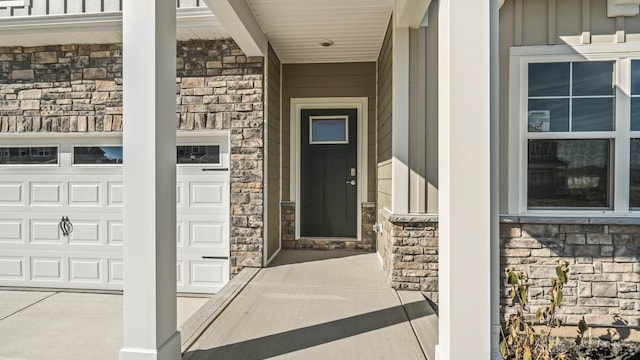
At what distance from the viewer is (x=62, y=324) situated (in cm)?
308

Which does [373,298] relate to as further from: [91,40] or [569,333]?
[91,40]

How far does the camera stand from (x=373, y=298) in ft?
10.6

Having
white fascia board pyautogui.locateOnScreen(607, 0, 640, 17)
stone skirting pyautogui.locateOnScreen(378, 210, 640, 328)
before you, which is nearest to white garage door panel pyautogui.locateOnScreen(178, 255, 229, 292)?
stone skirting pyautogui.locateOnScreen(378, 210, 640, 328)

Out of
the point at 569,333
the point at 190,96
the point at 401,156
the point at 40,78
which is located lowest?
the point at 569,333

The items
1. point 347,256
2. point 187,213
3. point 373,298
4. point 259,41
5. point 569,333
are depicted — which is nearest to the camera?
point 373,298

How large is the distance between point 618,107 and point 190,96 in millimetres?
4614

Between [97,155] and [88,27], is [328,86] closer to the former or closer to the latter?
[88,27]

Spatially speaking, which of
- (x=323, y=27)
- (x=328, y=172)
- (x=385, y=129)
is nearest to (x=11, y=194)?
(x=328, y=172)

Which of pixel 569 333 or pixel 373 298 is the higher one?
pixel 373 298

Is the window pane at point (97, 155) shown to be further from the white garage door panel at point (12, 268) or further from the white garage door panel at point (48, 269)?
the white garage door panel at point (12, 268)

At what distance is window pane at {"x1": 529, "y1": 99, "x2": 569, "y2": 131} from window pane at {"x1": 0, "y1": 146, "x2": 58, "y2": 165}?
5677 millimetres

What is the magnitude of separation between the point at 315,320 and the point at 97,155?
11.6ft

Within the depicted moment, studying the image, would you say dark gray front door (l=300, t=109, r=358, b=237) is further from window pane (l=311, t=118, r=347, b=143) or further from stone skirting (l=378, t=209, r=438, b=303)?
stone skirting (l=378, t=209, r=438, b=303)

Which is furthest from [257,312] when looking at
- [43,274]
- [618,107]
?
[618,107]
